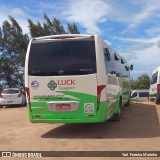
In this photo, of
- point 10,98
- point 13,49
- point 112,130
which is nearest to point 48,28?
point 13,49

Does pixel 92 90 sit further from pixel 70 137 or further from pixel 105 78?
pixel 70 137

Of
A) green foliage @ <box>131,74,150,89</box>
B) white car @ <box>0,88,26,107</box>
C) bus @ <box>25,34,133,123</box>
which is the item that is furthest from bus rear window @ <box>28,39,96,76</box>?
green foliage @ <box>131,74,150,89</box>

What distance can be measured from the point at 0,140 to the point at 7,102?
14.9m

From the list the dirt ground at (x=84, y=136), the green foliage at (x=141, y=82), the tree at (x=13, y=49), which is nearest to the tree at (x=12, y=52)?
the tree at (x=13, y=49)

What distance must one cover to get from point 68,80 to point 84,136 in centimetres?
179

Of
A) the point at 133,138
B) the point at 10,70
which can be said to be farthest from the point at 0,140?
the point at 10,70

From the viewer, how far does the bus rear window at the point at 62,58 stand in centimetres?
1153

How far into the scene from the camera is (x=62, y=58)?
38.4ft

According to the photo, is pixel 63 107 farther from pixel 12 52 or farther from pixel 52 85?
pixel 12 52

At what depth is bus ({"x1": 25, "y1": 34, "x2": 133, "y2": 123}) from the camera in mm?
11422

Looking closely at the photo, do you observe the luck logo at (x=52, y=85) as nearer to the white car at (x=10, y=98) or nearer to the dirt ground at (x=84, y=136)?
the dirt ground at (x=84, y=136)

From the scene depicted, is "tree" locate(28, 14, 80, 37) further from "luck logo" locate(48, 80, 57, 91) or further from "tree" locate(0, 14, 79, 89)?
"luck logo" locate(48, 80, 57, 91)

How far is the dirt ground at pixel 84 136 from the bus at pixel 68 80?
0.62 m

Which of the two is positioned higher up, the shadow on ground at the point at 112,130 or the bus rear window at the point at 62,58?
the bus rear window at the point at 62,58
